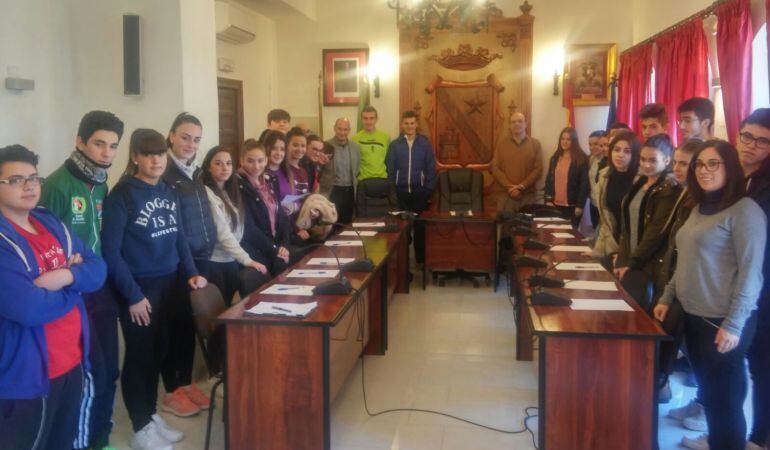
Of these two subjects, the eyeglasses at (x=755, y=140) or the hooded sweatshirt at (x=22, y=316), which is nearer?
the hooded sweatshirt at (x=22, y=316)

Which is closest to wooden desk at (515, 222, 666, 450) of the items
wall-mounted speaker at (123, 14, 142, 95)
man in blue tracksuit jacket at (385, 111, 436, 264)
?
wall-mounted speaker at (123, 14, 142, 95)

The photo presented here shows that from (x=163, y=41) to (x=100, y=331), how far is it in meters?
2.19

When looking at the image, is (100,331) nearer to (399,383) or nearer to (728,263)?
(399,383)

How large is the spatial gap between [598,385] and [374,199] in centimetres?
434

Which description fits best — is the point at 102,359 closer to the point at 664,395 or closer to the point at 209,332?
Answer: the point at 209,332

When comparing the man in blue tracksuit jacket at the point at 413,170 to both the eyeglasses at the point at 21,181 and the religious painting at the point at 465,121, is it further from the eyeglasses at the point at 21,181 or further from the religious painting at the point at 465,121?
the eyeglasses at the point at 21,181

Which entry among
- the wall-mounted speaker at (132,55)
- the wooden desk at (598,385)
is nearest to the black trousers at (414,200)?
the wall-mounted speaker at (132,55)

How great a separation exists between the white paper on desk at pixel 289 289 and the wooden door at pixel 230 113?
3.79m

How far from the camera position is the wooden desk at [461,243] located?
6246 mm

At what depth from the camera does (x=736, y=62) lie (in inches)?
176

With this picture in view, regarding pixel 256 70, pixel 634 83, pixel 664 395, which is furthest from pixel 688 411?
pixel 256 70

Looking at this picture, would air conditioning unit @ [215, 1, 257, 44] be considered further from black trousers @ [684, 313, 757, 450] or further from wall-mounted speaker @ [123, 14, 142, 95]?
black trousers @ [684, 313, 757, 450]

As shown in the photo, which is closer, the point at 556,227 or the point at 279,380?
the point at 279,380

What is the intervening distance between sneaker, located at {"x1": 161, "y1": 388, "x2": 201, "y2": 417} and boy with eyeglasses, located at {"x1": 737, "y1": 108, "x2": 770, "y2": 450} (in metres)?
2.62
